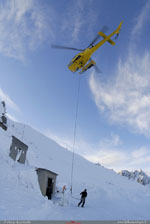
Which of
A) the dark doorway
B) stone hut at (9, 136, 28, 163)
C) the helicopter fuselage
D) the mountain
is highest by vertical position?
the helicopter fuselage

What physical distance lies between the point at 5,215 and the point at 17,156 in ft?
40.4

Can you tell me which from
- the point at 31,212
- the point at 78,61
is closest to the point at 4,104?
the point at 78,61

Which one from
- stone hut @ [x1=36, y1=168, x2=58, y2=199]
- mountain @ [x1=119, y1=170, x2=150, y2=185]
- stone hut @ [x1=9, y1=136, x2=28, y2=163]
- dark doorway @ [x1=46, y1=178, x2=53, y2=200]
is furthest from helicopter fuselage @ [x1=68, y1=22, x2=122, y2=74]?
mountain @ [x1=119, y1=170, x2=150, y2=185]

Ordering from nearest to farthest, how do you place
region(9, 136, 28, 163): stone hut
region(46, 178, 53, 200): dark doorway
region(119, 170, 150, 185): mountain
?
region(46, 178, 53, 200): dark doorway
region(9, 136, 28, 163): stone hut
region(119, 170, 150, 185): mountain

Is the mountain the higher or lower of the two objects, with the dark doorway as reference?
higher

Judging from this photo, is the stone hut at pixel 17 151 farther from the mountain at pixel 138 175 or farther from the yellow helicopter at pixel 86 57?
the mountain at pixel 138 175

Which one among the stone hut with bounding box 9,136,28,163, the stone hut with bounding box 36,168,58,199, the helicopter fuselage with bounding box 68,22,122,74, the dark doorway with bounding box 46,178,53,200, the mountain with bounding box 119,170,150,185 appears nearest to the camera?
the stone hut with bounding box 36,168,58,199

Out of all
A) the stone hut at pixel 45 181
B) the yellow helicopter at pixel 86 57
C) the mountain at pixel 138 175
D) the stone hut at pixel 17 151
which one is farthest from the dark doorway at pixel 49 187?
the mountain at pixel 138 175

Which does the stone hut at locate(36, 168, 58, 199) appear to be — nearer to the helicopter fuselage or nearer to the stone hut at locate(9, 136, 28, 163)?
the stone hut at locate(9, 136, 28, 163)

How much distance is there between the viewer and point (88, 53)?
18406 millimetres

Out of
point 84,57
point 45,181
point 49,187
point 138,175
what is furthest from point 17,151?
point 138,175

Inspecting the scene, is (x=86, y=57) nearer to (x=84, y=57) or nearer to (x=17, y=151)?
(x=84, y=57)

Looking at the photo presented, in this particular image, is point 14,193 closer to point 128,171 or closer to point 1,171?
point 1,171

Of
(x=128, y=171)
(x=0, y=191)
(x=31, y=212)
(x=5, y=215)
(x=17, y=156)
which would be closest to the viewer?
(x=5, y=215)
